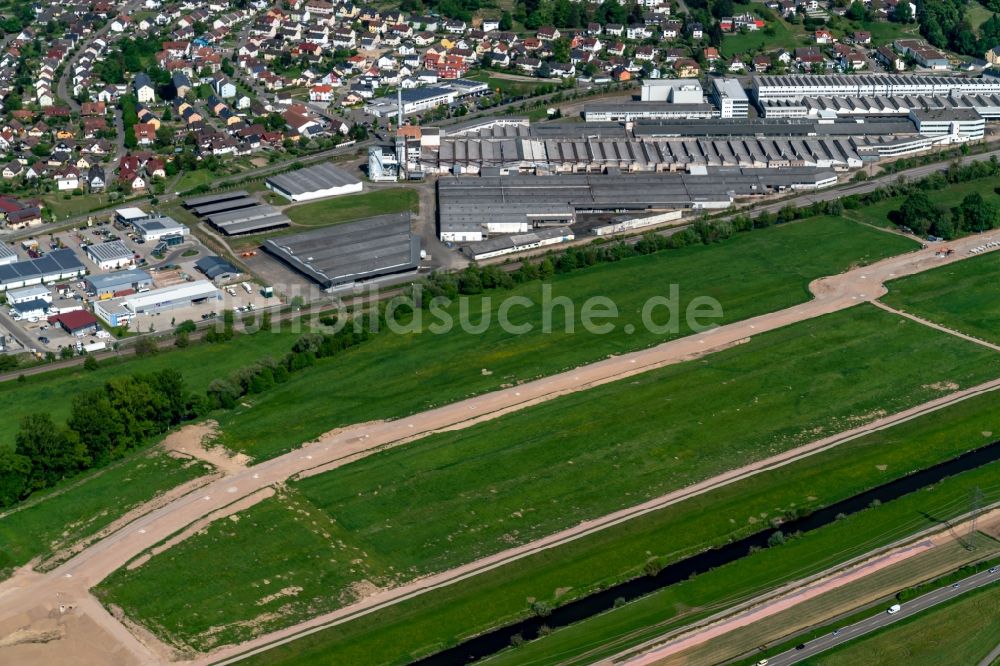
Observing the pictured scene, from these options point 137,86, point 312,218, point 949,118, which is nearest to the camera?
point 312,218

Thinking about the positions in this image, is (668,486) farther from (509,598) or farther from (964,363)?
(964,363)

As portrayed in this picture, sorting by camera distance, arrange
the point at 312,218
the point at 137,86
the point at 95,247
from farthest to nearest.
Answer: the point at 137,86 → the point at 312,218 → the point at 95,247

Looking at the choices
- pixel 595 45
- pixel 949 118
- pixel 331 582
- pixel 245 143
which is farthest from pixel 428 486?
pixel 595 45

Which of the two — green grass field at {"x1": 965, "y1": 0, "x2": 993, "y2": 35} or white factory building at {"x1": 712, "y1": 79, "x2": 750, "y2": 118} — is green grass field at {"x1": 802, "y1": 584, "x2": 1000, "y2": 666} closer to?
white factory building at {"x1": 712, "y1": 79, "x2": 750, "y2": 118}

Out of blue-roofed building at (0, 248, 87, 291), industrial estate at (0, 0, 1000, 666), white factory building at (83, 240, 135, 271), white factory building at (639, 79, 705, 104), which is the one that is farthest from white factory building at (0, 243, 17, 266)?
white factory building at (639, 79, 705, 104)

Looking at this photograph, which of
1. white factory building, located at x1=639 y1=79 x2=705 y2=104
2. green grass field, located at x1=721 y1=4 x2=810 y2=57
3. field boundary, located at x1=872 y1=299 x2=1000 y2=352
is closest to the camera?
field boundary, located at x1=872 y1=299 x2=1000 y2=352

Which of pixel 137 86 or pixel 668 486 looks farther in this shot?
pixel 137 86

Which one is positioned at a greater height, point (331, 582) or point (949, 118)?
point (949, 118)

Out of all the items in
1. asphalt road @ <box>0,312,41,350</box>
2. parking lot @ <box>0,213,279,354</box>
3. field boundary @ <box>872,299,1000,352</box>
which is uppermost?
field boundary @ <box>872,299,1000,352</box>
